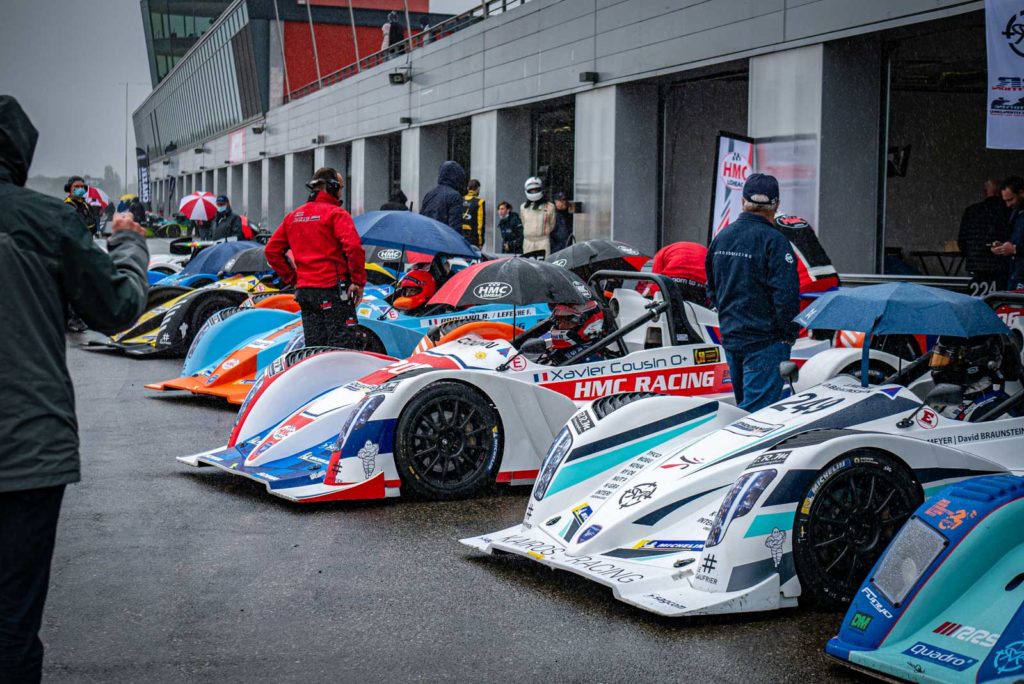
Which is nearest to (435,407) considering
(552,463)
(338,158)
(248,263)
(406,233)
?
(552,463)

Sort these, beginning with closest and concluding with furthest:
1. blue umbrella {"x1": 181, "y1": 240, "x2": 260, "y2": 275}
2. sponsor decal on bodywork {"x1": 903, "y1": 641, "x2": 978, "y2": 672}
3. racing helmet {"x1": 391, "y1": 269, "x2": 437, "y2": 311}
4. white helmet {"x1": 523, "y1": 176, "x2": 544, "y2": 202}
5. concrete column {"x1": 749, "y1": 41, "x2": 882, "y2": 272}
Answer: sponsor decal on bodywork {"x1": 903, "y1": 641, "x2": 978, "y2": 672}
racing helmet {"x1": 391, "y1": 269, "x2": 437, "y2": 311}
concrete column {"x1": 749, "y1": 41, "x2": 882, "y2": 272}
white helmet {"x1": 523, "y1": 176, "x2": 544, "y2": 202}
blue umbrella {"x1": 181, "y1": 240, "x2": 260, "y2": 275}

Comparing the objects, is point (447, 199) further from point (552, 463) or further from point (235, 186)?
point (235, 186)

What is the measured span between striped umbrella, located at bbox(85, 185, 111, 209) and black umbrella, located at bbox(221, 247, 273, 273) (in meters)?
2.27

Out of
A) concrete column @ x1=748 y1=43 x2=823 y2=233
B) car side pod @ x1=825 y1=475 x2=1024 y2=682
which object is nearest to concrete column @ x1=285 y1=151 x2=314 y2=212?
concrete column @ x1=748 y1=43 x2=823 y2=233

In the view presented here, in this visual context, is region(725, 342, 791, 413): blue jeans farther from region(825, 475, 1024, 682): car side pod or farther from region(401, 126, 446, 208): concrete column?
region(401, 126, 446, 208): concrete column

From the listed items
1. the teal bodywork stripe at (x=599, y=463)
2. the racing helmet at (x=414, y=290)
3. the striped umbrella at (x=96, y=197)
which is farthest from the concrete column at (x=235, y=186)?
the teal bodywork stripe at (x=599, y=463)

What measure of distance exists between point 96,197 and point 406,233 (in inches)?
348

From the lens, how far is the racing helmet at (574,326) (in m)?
8.08

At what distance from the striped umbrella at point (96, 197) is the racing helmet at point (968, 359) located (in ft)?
44.0

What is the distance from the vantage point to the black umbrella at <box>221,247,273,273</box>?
51.5ft

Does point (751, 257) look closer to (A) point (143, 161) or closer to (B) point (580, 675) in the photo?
(B) point (580, 675)

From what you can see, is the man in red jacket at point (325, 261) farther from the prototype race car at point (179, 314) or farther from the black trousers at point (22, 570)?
the black trousers at point (22, 570)

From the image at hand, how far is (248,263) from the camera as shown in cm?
1577

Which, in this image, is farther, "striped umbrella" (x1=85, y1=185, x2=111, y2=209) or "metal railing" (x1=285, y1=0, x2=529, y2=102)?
"metal railing" (x1=285, y1=0, x2=529, y2=102)
